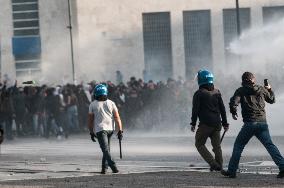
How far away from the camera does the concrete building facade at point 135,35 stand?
53156 mm

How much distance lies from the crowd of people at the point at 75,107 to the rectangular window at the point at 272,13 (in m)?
20.8

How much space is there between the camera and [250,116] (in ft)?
51.6

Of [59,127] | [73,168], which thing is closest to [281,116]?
[59,127]

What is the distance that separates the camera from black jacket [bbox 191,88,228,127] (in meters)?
16.9

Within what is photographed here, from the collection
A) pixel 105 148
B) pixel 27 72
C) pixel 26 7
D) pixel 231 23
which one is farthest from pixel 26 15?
pixel 105 148

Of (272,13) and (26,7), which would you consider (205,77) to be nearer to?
(272,13)

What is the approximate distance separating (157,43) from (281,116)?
2567 cm

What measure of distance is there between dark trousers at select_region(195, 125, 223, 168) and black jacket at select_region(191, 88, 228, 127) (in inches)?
3.8

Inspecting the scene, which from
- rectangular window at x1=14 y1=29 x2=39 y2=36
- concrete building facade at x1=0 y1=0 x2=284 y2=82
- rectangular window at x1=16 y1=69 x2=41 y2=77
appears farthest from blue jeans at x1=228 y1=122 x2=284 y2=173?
rectangular window at x1=14 y1=29 x2=39 y2=36

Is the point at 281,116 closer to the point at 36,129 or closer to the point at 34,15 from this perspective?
the point at 36,129

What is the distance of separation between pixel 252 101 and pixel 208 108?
1.29m

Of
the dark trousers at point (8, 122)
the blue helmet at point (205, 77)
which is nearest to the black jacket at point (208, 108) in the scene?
the blue helmet at point (205, 77)

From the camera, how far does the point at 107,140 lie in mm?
17828

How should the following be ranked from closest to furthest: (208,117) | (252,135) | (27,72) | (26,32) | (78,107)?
(252,135), (208,117), (78,107), (27,72), (26,32)
